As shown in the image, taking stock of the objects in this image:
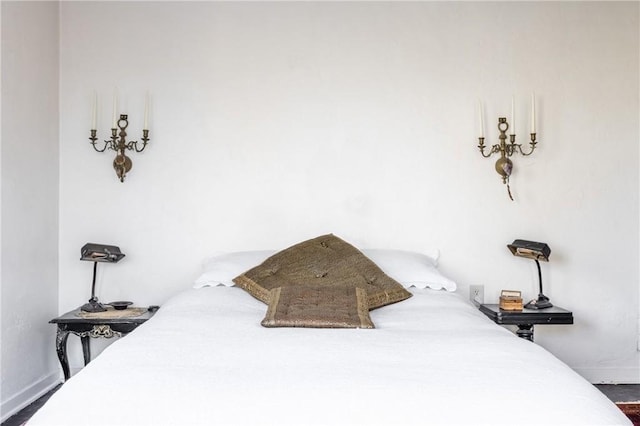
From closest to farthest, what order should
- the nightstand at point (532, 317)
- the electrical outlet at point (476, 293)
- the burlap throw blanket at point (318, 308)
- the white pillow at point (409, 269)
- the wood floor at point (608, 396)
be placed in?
1. the burlap throw blanket at point (318, 308)
2. the wood floor at point (608, 396)
3. the white pillow at point (409, 269)
4. the nightstand at point (532, 317)
5. the electrical outlet at point (476, 293)

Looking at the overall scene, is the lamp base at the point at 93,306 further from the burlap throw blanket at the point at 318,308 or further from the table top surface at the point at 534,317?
the table top surface at the point at 534,317

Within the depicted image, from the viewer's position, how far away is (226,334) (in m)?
1.89

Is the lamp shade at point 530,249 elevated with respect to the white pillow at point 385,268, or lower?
elevated

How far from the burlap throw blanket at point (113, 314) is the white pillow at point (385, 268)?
1.28 ft

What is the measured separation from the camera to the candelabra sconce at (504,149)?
10.5 ft

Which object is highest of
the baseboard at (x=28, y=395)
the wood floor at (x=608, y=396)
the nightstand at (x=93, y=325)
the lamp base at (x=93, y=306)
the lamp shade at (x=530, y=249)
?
the lamp shade at (x=530, y=249)

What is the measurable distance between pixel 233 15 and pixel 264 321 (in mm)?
1943

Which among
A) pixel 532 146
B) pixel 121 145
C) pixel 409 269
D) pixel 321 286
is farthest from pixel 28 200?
pixel 532 146

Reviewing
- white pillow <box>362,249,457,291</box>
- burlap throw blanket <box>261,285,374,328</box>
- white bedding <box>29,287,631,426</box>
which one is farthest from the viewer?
white pillow <box>362,249,457,291</box>

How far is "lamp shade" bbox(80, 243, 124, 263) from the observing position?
9.76 ft

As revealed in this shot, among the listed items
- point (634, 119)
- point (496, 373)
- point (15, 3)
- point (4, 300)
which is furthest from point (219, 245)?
point (634, 119)

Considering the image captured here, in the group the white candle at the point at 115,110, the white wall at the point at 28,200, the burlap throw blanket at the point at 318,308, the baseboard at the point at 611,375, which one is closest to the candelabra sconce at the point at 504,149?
the baseboard at the point at 611,375

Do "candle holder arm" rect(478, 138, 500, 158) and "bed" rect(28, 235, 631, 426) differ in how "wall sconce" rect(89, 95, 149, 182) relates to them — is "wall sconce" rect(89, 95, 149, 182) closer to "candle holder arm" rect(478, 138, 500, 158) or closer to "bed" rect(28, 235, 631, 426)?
"bed" rect(28, 235, 631, 426)

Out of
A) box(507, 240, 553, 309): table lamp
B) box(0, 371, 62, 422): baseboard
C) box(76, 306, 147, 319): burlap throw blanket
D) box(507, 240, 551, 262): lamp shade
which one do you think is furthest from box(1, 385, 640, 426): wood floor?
box(507, 240, 551, 262): lamp shade
